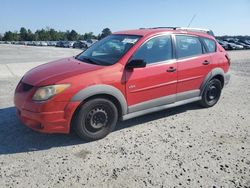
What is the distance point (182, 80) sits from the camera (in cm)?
513

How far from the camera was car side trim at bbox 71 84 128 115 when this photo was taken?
3.90 metres

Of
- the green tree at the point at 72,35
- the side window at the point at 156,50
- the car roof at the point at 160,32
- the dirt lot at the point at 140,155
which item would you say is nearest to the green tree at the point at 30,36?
the green tree at the point at 72,35

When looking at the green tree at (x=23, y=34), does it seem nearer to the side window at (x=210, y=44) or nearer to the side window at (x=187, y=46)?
the side window at (x=210, y=44)

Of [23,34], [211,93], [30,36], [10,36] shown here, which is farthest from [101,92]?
[23,34]

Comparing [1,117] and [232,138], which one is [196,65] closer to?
[232,138]

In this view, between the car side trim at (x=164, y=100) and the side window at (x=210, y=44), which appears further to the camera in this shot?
the side window at (x=210, y=44)

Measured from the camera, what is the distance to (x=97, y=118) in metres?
4.23

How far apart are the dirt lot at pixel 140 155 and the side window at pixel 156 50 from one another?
1217 mm

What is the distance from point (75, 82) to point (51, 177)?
1363mm

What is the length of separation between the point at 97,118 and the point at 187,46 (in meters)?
2.39

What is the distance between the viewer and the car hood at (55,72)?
12.9 ft

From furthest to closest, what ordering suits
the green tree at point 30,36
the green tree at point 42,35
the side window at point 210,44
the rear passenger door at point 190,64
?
the green tree at point 42,35, the green tree at point 30,36, the side window at point 210,44, the rear passenger door at point 190,64

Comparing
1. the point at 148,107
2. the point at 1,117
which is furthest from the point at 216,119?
the point at 1,117

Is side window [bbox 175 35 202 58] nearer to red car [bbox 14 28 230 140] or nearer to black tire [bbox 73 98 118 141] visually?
red car [bbox 14 28 230 140]
